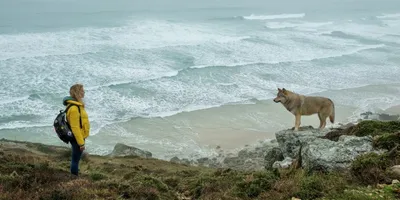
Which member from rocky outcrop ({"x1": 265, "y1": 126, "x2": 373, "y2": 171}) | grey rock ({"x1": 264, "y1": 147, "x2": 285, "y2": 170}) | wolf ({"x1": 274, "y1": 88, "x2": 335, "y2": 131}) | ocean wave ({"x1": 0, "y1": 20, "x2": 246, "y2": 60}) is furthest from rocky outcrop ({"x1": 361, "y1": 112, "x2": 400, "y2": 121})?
ocean wave ({"x1": 0, "y1": 20, "x2": 246, "y2": 60})

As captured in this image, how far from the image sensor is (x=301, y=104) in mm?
12508

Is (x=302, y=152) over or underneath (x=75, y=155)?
underneath

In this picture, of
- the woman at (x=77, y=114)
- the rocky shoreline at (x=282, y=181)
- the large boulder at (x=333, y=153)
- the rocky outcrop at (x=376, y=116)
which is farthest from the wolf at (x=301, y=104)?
the rocky outcrop at (x=376, y=116)

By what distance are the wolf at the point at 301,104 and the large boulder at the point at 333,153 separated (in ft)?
12.4

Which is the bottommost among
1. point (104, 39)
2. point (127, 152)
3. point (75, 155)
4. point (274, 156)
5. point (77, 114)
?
point (127, 152)

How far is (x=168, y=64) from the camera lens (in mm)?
34875

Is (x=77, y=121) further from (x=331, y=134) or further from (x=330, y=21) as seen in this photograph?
(x=330, y=21)

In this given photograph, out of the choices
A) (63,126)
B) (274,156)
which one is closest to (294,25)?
(274,156)

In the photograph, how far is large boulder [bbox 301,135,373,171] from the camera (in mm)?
7645

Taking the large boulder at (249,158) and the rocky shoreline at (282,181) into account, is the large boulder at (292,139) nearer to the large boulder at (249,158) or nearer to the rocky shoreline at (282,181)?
the rocky shoreline at (282,181)

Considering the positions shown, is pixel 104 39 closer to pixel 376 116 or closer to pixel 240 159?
pixel 376 116

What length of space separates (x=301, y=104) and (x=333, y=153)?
4740mm

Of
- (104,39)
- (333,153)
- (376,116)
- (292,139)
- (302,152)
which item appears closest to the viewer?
(333,153)

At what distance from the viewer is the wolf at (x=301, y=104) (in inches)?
484
